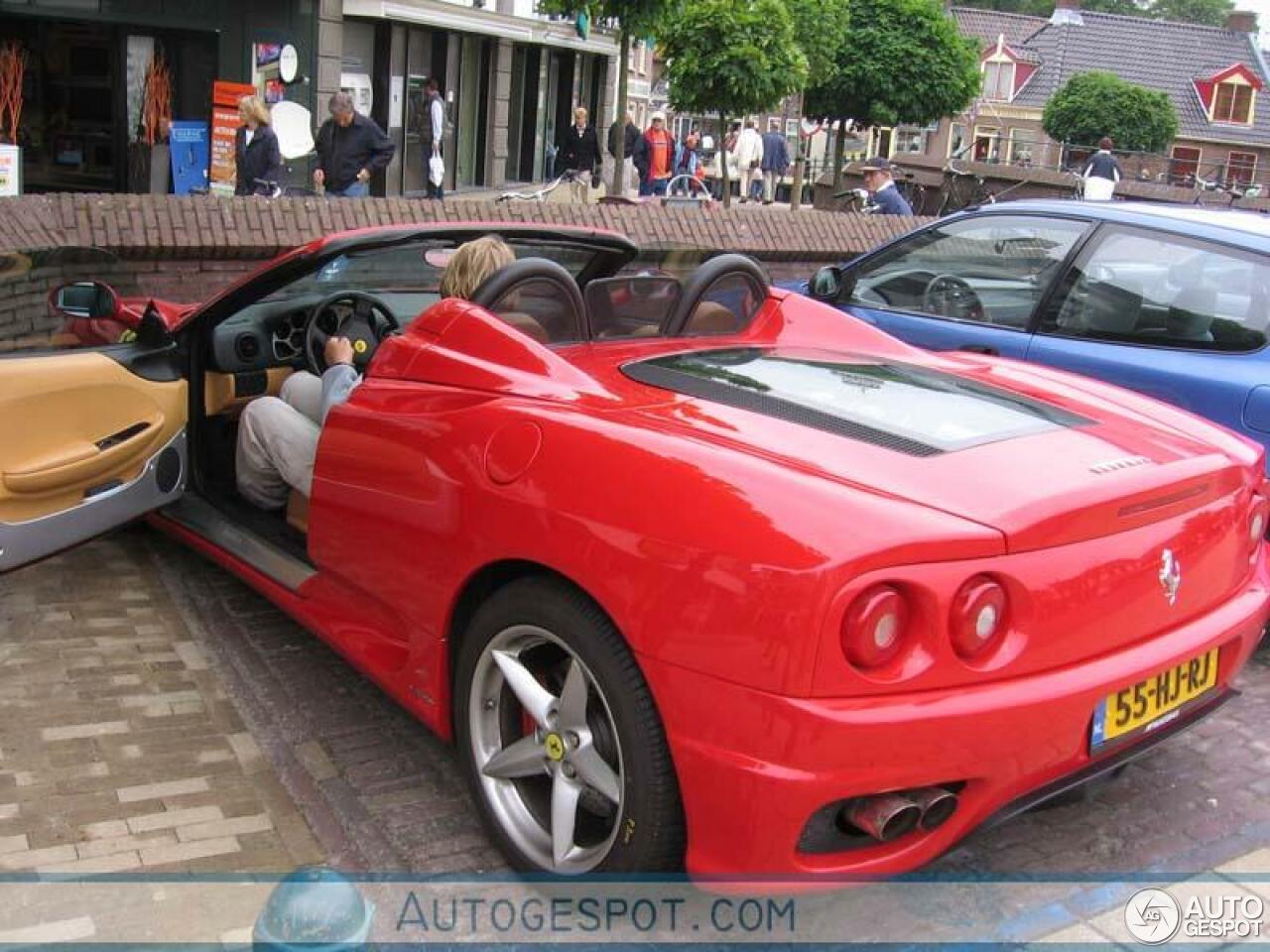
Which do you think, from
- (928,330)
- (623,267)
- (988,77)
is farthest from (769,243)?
(988,77)

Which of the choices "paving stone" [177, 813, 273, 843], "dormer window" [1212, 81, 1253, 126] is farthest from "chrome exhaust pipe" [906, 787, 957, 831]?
"dormer window" [1212, 81, 1253, 126]

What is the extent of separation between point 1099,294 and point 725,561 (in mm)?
3249

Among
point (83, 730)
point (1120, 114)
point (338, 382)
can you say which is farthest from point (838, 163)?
point (1120, 114)

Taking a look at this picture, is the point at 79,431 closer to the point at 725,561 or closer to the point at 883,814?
the point at 725,561

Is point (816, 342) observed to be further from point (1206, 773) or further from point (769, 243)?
point (769, 243)

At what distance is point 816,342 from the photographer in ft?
13.9

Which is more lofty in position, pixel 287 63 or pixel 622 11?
pixel 622 11

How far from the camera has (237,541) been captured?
429 cm

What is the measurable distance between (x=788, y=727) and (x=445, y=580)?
103cm

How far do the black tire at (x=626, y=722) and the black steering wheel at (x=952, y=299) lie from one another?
3325 millimetres

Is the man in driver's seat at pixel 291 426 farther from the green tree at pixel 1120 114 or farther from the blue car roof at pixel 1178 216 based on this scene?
the green tree at pixel 1120 114

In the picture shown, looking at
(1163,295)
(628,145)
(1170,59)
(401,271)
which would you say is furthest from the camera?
(1170,59)

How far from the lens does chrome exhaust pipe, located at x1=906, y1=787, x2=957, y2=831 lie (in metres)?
2.52

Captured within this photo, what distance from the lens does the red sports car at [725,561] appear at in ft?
8.04
